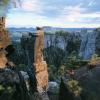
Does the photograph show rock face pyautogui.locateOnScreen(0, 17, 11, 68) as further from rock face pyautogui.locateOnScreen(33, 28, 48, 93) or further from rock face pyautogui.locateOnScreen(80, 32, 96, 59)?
rock face pyautogui.locateOnScreen(80, 32, 96, 59)

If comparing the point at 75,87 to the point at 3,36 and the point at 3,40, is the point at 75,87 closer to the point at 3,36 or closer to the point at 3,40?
the point at 3,40

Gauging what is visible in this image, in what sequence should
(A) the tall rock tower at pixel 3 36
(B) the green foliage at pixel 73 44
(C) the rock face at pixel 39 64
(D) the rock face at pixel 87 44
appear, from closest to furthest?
(A) the tall rock tower at pixel 3 36, (C) the rock face at pixel 39 64, (D) the rock face at pixel 87 44, (B) the green foliage at pixel 73 44

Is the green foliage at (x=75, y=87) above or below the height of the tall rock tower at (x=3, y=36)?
below

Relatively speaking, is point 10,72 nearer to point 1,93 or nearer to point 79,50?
point 1,93

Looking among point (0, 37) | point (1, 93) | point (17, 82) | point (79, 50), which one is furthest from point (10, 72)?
point (79, 50)

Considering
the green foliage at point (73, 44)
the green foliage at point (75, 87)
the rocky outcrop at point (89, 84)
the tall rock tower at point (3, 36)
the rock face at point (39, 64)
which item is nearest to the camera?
the tall rock tower at point (3, 36)

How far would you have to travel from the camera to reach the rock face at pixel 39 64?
74.9 ft

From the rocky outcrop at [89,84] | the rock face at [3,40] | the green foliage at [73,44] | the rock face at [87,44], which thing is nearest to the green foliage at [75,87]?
the rocky outcrop at [89,84]

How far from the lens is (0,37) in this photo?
460 inches

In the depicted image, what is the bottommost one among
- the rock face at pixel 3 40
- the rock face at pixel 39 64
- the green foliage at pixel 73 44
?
the green foliage at pixel 73 44

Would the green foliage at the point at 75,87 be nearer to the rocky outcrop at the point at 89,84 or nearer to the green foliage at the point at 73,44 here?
the rocky outcrop at the point at 89,84

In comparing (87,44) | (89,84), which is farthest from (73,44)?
(89,84)

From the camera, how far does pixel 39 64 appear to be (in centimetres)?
2461

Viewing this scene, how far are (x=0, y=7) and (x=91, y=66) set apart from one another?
34.5 ft
